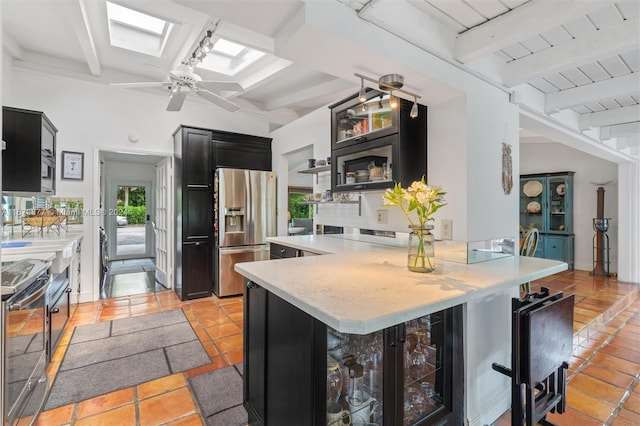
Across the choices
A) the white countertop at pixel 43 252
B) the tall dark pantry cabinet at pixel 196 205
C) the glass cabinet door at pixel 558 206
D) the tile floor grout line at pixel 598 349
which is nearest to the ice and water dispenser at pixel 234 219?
the tall dark pantry cabinet at pixel 196 205

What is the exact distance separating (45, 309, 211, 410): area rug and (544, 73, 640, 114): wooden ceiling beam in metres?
3.69

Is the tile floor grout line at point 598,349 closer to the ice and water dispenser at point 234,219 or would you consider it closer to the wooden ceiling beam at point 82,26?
the ice and water dispenser at point 234,219

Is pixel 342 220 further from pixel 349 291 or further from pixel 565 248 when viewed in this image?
pixel 565 248

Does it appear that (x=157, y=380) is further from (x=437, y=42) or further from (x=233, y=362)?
(x=437, y=42)

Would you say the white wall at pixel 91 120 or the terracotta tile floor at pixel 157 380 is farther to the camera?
the white wall at pixel 91 120

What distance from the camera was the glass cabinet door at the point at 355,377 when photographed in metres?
1.40

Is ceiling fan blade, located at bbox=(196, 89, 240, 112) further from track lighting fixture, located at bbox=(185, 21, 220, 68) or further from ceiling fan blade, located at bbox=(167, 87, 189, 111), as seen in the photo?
track lighting fixture, located at bbox=(185, 21, 220, 68)

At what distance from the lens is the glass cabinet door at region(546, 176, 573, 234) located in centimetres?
609

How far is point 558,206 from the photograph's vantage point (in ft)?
20.5

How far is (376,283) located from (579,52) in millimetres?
1912

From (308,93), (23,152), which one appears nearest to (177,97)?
(23,152)

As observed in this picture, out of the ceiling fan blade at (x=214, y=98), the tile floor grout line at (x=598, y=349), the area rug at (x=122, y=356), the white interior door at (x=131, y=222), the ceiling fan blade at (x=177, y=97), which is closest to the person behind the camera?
the area rug at (x=122, y=356)

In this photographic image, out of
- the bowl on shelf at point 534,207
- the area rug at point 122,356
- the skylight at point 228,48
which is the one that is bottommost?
the area rug at point 122,356

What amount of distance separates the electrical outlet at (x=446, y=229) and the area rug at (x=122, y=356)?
211 cm
